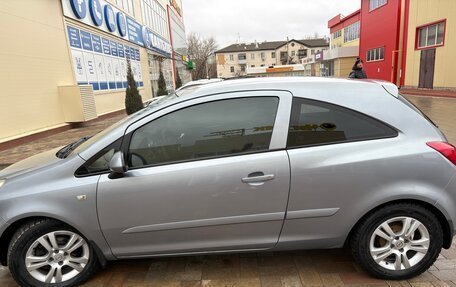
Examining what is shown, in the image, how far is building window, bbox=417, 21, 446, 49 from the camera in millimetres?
18969

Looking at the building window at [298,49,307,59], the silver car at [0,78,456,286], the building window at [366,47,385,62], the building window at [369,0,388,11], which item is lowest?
the silver car at [0,78,456,286]

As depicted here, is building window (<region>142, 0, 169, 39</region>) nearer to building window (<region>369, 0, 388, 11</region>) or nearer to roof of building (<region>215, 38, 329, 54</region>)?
building window (<region>369, 0, 388, 11</region>)

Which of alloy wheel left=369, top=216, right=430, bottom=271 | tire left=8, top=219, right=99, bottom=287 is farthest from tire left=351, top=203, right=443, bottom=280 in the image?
tire left=8, top=219, right=99, bottom=287

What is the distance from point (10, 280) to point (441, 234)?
3585 mm

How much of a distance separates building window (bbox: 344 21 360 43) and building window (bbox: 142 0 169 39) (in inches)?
935

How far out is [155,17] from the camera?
25312mm

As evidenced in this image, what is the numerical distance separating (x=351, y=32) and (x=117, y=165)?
45256 mm

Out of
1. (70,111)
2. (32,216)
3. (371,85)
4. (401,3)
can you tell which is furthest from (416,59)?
(32,216)

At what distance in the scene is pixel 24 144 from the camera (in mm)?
8820

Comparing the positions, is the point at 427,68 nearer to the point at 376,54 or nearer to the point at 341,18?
the point at 376,54

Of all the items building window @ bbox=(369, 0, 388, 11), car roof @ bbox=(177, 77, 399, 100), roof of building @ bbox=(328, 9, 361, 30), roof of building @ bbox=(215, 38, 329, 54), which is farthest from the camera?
roof of building @ bbox=(215, 38, 329, 54)

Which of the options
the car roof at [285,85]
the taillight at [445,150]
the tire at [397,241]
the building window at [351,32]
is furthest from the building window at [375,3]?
the tire at [397,241]

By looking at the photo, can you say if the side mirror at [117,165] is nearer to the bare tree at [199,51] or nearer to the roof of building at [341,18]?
the roof of building at [341,18]

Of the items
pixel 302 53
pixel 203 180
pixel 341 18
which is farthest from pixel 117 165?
pixel 302 53
